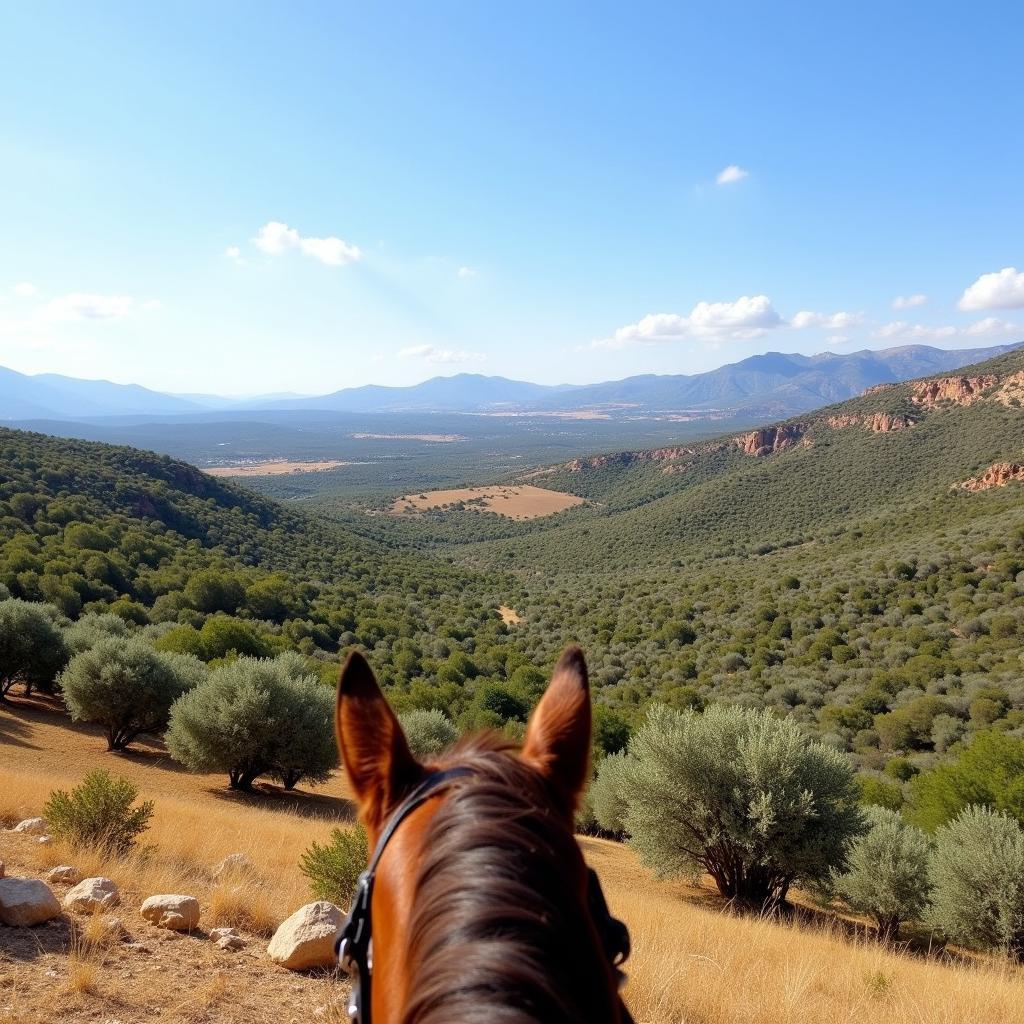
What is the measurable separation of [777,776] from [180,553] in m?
40.4

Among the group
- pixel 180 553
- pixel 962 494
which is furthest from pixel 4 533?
pixel 962 494

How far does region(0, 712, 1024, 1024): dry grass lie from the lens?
13.2 feet

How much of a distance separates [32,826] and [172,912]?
12.6 ft

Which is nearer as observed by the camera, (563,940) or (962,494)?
(563,940)

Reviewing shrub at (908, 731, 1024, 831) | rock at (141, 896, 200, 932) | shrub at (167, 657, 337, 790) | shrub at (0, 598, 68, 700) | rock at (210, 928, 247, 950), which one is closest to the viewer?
rock at (210, 928, 247, 950)

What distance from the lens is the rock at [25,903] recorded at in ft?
15.2

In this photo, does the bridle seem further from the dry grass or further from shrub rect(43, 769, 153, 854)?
shrub rect(43, 769, 153, 854)

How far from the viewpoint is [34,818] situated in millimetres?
7922

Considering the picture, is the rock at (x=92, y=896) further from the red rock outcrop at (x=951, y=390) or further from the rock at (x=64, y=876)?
→ the red rock outcrop at (x=951, y=390)

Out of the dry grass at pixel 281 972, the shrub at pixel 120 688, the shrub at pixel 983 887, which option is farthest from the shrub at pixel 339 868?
the shrub at pixel 120 688

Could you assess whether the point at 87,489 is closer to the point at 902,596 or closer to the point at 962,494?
the point at 902,596

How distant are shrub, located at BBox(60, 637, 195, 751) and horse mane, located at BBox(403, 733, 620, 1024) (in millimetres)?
19215

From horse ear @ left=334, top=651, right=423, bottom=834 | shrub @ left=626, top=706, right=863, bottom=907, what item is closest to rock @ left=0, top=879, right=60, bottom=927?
horse ear @ left=334, top=651, right=423, bottom=834

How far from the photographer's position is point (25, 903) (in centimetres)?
466
